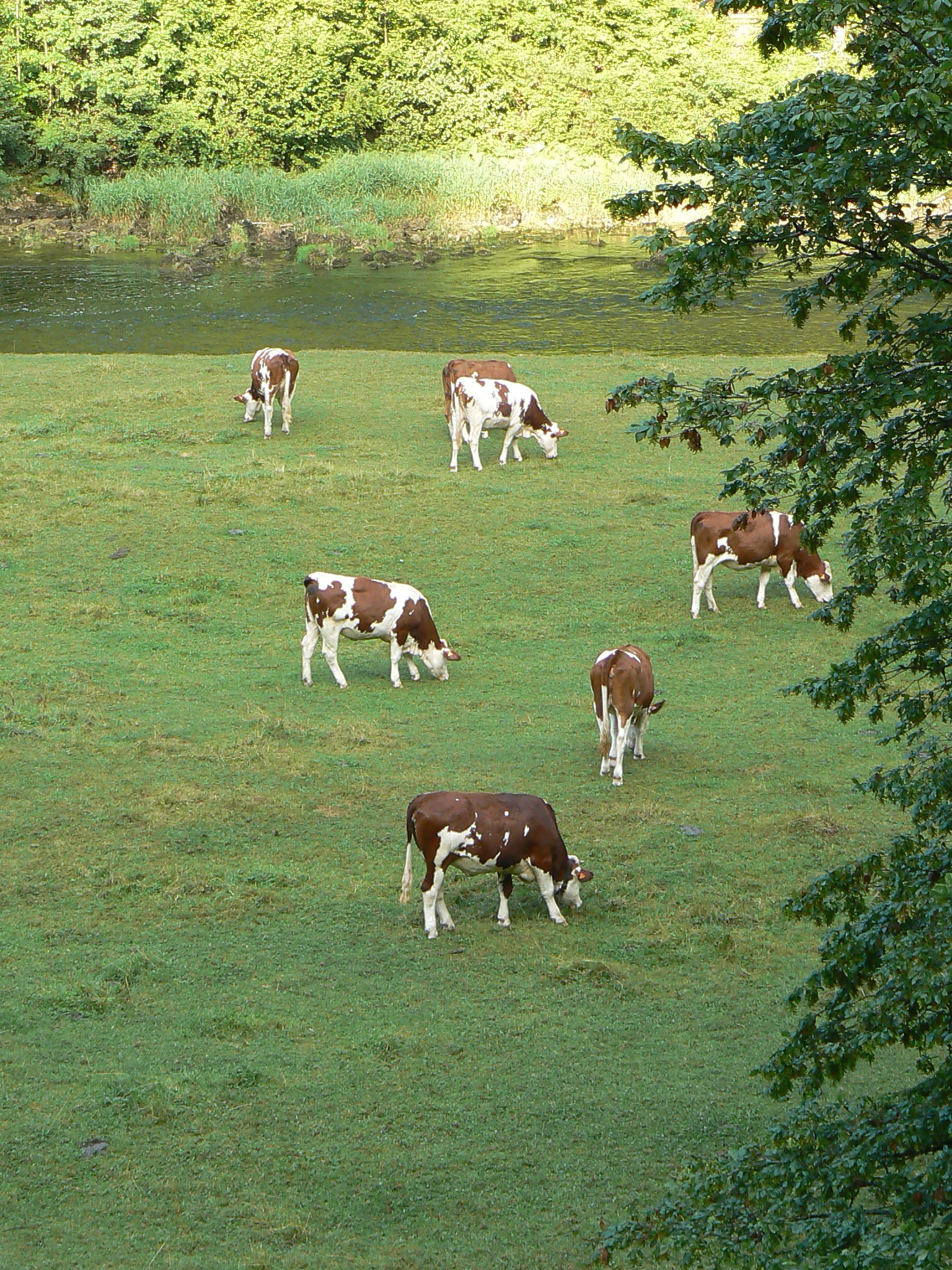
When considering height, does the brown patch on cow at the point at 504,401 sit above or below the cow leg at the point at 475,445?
above

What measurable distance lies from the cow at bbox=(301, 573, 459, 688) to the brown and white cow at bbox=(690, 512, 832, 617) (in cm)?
339

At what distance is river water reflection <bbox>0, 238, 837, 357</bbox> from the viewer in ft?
112

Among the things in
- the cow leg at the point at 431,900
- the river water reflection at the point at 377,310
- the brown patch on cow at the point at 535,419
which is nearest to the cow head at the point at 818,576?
the brown patch on cow at the point at 535,419

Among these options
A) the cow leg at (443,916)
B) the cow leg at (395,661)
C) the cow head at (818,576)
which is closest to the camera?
the cow leg at (443,916)

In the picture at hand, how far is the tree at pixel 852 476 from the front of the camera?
520cm

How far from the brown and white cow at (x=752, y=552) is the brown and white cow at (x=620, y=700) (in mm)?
4022

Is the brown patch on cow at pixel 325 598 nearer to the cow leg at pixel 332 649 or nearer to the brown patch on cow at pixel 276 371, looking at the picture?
the cow leg at pixel 332 649

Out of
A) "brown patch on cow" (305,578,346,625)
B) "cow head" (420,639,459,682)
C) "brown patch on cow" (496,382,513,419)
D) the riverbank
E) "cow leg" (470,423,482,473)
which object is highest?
the riverbank

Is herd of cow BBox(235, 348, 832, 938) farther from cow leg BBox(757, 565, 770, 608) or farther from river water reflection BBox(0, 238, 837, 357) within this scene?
river water reflection BBox(0, 238, 837, 357)

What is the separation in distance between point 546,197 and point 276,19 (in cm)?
1506

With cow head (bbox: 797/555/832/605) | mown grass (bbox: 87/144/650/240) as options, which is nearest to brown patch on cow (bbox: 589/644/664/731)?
cow head (bbox: 797/555/832/605)

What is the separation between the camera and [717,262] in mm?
5957

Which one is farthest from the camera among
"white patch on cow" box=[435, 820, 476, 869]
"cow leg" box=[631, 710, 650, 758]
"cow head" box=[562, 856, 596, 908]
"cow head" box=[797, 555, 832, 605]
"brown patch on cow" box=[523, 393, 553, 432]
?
"brown patch on cow" box=[523, 393, 553, 432]

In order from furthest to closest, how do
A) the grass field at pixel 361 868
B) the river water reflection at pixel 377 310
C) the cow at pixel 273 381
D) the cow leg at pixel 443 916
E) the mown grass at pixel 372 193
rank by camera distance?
the mown grass at pixel 372 193 → the river water reflection at pixel 377 310 → the cow at pixel 273 381 → the cow leg at pixel 443 916 → the grass field at pixel 361 868
